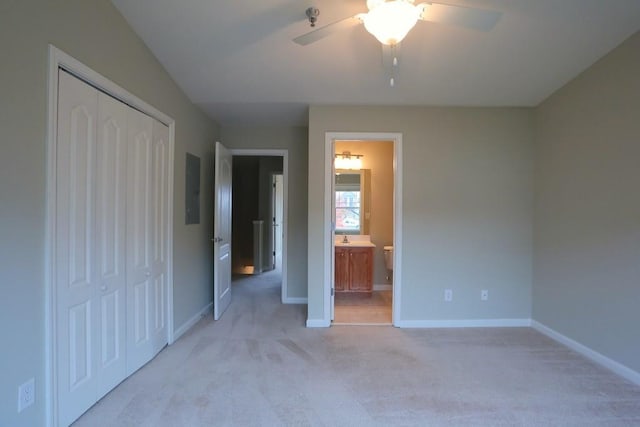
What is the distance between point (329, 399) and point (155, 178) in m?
2.20

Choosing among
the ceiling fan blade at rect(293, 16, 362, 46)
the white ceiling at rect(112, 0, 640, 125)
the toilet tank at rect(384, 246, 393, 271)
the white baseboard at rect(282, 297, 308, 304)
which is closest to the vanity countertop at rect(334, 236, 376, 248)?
the toilet tank at rect(384, 246, 393, 271)

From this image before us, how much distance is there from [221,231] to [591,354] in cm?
380

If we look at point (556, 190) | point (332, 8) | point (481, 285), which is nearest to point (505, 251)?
point (481, 285)

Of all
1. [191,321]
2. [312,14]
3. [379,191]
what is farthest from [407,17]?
[379,191]

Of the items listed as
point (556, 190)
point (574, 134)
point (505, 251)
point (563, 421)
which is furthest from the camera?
point (505, 251)

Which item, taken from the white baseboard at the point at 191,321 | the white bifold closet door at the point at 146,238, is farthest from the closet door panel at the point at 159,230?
the white baseboard at the point at 191,321

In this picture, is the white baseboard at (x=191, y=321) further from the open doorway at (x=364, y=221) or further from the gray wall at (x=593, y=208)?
the gray wall at (x=593, y=208)

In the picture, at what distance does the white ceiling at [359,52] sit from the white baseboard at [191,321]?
2.36m

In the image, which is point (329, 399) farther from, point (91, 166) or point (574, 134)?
point (574, 134)

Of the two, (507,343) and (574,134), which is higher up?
(574,134)

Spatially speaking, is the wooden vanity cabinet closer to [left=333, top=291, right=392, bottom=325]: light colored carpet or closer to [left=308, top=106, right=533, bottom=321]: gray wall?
[left=333, top=291, right=392, bottom=325]: light colored carpet

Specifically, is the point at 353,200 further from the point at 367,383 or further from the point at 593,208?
the point at 367,383

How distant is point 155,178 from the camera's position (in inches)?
112

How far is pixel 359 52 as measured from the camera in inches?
111
